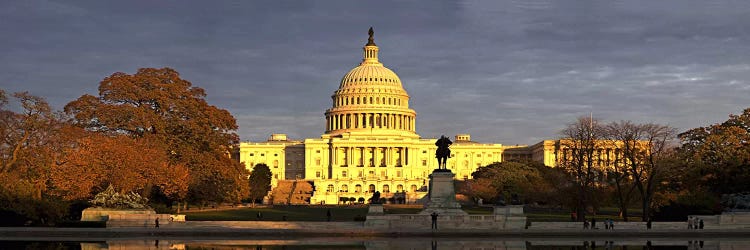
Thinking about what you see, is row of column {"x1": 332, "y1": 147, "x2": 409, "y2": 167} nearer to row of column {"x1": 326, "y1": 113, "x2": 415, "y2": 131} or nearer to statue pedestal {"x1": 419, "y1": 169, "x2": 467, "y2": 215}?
row of column {"x1": 326, "y1": 113, "x2": 415, "y2": 131}

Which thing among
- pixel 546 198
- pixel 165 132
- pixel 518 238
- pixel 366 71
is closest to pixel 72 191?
pixel 165 132

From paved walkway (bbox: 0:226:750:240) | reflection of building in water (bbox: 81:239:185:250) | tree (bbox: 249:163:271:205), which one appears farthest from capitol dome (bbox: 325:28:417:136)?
reflection of building in water (bbox: 81:239:185:250)

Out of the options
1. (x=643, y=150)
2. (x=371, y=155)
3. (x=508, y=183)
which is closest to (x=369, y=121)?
(x=371, y=155)

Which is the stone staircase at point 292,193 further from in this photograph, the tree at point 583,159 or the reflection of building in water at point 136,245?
the reflection of building in water at point 136,245

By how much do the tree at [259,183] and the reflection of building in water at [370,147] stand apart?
116 feet

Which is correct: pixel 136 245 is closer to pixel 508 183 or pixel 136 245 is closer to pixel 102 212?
pixel 102 212

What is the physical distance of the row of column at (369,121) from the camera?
601 feet

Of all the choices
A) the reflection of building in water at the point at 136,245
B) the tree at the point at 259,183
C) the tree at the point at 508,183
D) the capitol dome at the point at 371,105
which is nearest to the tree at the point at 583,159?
the tree at the point at 508,183

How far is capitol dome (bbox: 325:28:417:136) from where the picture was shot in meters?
182

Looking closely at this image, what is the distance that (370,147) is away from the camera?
174000mm

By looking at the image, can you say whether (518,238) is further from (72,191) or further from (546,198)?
(546,198)

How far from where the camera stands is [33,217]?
4938 cm

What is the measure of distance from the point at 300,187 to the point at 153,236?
101 m

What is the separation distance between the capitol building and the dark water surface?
4750 inches
